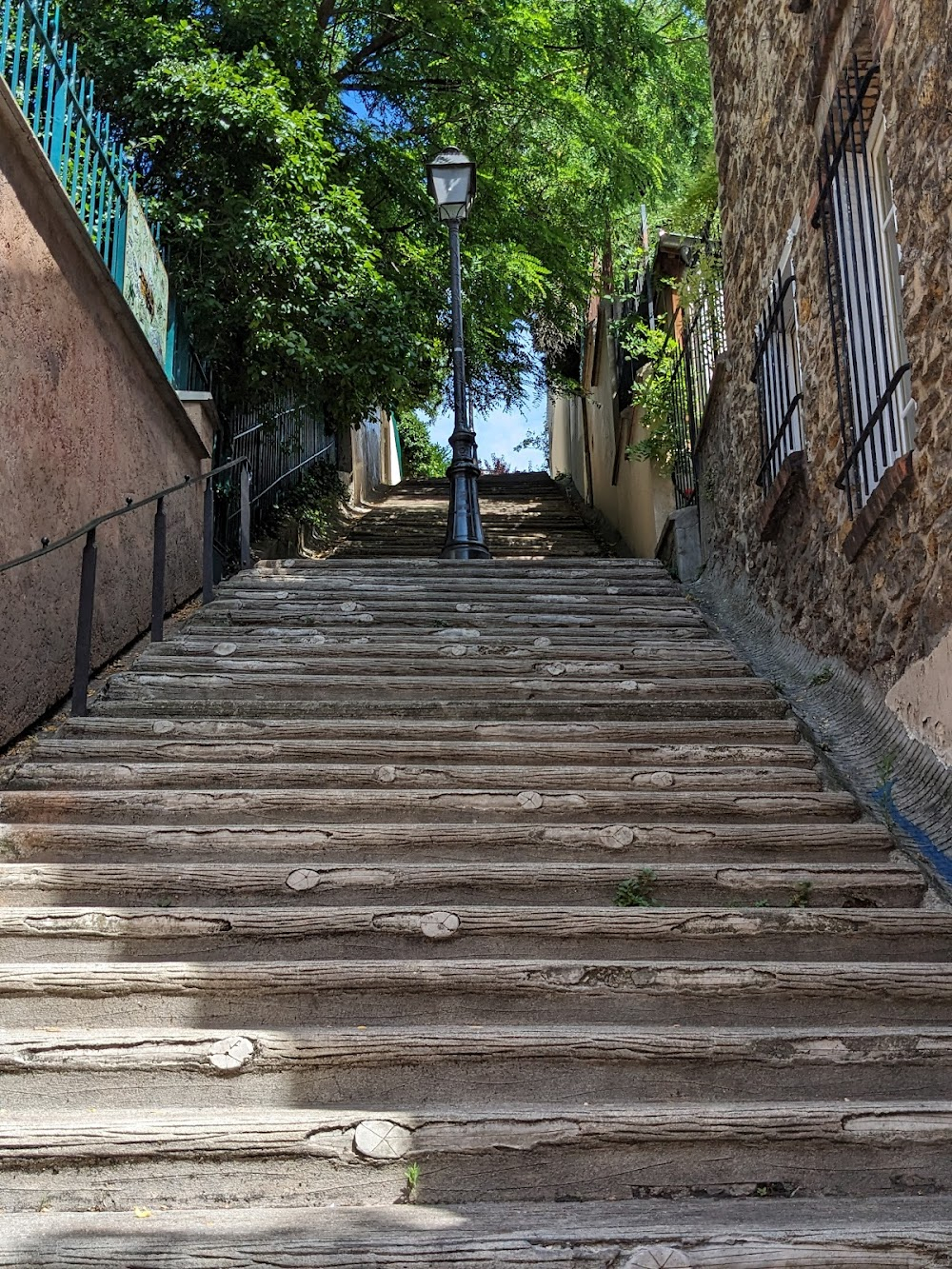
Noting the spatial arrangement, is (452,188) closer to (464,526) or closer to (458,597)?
(464,526)

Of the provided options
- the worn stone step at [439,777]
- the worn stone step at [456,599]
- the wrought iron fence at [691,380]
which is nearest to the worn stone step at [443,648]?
the worn stone step at [456,599]

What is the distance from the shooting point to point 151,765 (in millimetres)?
4090

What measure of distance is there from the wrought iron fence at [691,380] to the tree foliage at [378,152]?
2204mm

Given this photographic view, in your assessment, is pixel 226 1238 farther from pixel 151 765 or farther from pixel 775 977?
pixel 151 765

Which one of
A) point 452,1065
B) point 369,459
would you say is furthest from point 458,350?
point 369,459

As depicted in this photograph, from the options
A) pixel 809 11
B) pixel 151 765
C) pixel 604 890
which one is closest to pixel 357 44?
pixel 809 11

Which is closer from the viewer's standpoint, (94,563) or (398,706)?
(94,563)

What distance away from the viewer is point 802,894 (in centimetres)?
337

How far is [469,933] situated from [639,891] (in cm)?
56

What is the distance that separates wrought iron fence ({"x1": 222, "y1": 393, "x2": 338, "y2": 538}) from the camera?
9.42 metres

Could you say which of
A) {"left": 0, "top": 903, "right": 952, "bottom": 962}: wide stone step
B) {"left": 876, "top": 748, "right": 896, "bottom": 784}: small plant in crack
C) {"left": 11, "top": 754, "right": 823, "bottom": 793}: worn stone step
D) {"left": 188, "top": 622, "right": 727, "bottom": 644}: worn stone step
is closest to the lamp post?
{"left": 188, "top": 622, "right": 727, "bottom": 644}: worn stone step

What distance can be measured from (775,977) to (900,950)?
0.48m

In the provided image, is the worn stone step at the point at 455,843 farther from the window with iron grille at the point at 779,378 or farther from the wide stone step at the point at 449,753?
the window with iron grille at the point at 779,378

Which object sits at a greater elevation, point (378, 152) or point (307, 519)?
point (378, 152)
